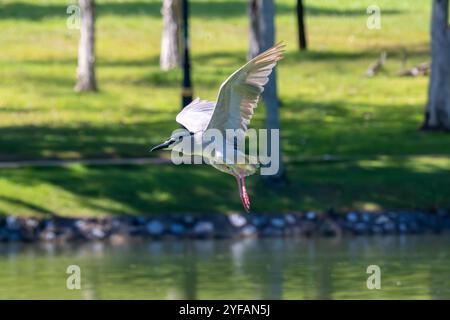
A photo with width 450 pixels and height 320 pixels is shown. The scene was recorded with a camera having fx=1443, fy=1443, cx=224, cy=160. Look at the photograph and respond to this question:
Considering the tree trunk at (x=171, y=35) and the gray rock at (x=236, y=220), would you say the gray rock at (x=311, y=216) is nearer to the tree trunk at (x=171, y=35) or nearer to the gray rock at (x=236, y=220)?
the gray rock at (x=236, y=220)

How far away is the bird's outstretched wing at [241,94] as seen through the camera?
15.1 meters

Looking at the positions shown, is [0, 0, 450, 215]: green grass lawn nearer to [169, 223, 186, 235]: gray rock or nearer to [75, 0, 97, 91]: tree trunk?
[169, 223, 186, 235]: gray rock

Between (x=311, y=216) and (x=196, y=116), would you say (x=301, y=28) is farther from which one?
(x=196, y=116)

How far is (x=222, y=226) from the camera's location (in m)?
28.0

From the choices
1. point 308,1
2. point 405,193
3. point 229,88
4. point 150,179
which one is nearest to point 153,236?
point 150,179

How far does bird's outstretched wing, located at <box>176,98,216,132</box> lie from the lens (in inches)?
622

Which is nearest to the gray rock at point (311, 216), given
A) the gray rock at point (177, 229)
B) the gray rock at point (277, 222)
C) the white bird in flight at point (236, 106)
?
the gray rock at point (277, 222)

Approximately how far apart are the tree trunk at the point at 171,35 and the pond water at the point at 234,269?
1913cm

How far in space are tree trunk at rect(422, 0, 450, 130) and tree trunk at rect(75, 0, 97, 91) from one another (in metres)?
10.3

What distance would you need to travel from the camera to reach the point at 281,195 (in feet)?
95.4

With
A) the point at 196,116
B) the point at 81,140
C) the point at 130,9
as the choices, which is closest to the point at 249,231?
the point at 81,140

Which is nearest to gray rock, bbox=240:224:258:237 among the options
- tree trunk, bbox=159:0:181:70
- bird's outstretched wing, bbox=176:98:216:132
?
bird's outstretched wing, bbox=176:98:216:132
